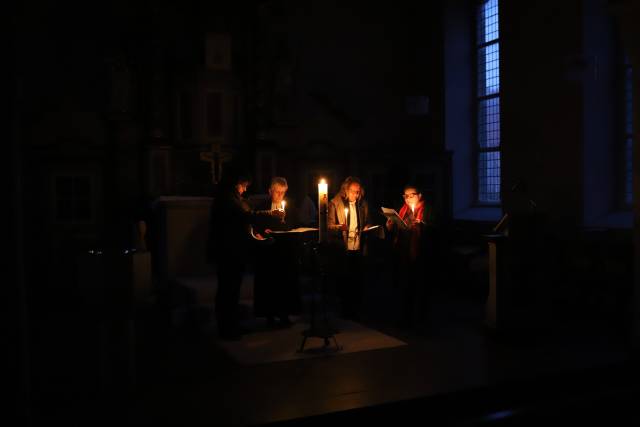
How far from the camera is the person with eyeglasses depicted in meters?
6.89

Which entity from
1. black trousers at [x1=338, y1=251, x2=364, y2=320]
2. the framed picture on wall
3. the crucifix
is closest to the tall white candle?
black trousers at [x1=338, y1=251, x2=364, y2=320]

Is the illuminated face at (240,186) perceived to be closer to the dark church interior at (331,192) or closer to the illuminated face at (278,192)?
the illuminated face at (278,192)

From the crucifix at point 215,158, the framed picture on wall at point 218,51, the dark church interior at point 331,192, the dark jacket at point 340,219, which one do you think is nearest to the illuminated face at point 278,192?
the dark jacket at point 340,219

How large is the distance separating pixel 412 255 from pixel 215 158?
4117 millimetres

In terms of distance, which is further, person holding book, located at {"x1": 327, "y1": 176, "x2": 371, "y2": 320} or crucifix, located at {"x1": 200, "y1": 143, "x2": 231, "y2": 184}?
crucifix, located at {"x1": 200, "y1": 143, "x2": 231, "y2": 184}

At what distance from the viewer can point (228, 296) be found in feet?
20.8

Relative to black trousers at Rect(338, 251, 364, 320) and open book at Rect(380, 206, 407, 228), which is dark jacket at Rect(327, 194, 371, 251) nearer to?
black trousers at Rect(338, 251, 364, 320)

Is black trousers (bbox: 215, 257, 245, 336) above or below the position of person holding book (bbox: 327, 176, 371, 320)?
below

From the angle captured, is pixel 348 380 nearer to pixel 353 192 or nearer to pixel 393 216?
pixel 393 216

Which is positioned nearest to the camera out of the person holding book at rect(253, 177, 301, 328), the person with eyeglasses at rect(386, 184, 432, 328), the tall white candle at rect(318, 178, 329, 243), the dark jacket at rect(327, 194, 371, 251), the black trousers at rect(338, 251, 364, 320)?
the tall white candle at rect(318, 178, 329, 243)

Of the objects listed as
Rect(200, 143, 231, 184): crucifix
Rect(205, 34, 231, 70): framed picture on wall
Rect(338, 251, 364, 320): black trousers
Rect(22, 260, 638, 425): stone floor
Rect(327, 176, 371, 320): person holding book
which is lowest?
Rect(22, 260, 638, 425): stone floor

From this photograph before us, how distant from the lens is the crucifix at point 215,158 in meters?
9.64

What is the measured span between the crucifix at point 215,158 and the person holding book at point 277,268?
3147 millimetres

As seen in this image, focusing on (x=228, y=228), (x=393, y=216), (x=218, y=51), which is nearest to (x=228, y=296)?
(x=228, y=228)
